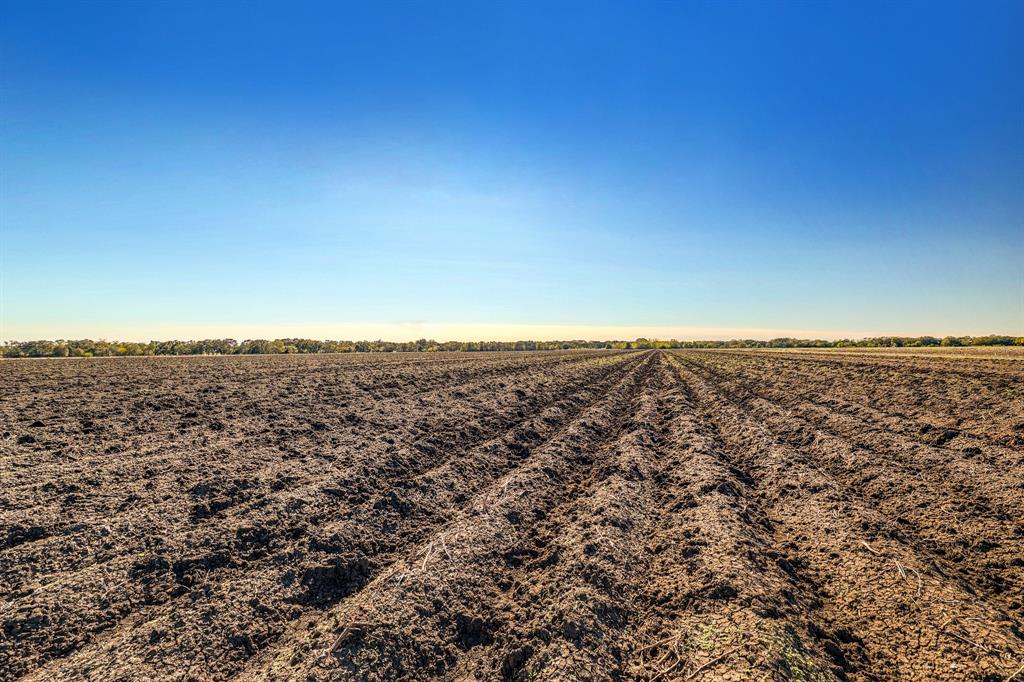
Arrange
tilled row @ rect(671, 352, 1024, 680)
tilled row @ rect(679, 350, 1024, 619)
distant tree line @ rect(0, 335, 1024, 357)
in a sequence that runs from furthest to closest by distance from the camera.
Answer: distant tree line @ rect(0, 335, 1024, 357)
tilled row @ rect(679, 350, 1024, 619)
tilled row @ rect(671, 352, 1024, 680)

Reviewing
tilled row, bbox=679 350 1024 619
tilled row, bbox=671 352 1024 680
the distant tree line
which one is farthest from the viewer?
the distant tree line

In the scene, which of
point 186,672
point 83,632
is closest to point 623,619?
point 186,672

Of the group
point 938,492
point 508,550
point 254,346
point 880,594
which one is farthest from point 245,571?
point 254,346

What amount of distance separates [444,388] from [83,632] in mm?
13296

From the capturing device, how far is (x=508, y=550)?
5.00 metres

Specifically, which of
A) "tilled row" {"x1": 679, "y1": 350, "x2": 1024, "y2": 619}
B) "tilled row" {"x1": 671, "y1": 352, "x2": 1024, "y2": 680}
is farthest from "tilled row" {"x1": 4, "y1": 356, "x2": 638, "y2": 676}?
"tilled row" {"x1": 679, "y1": 350, "x2": 1024, "y2": 619}

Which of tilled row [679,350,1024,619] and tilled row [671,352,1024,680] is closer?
tilled row [671,352,1024,680]

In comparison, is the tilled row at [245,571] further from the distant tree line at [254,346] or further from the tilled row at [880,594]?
the distant tree line at [254,346]

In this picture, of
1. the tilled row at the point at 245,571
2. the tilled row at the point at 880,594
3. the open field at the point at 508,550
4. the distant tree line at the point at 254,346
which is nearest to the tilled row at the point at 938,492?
the open field at the point at 508,550

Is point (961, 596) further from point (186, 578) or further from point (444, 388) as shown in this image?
point (444, 388)

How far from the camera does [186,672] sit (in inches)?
126

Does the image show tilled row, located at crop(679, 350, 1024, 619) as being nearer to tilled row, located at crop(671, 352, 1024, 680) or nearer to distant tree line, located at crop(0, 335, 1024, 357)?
tilled row, located at crop(671, 352, 1024, 680)

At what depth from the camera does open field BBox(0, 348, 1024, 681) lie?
337 cm

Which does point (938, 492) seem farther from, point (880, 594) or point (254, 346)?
point (254, 346)
